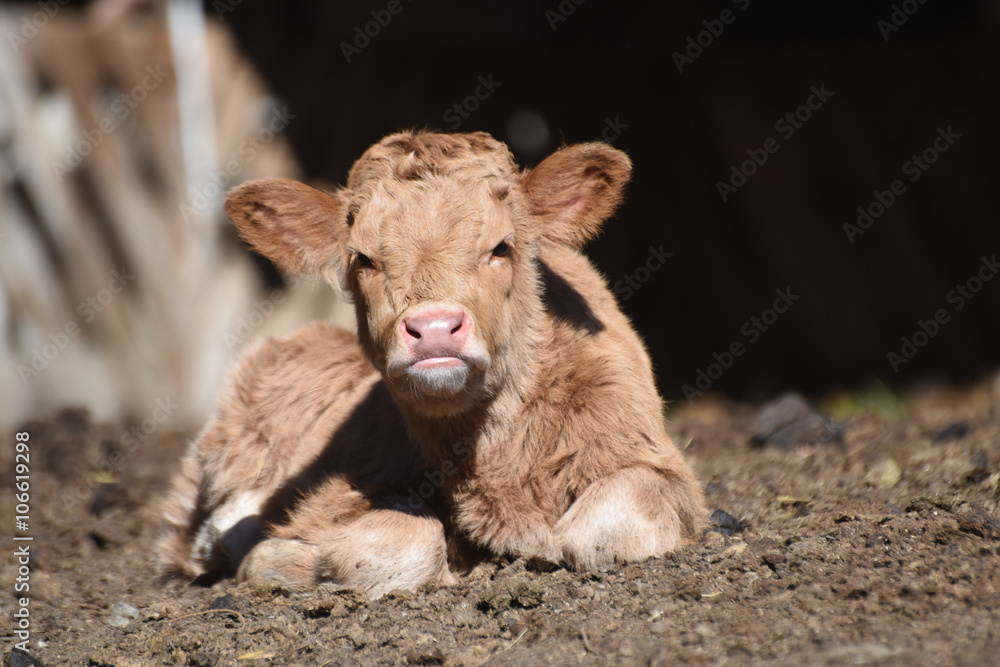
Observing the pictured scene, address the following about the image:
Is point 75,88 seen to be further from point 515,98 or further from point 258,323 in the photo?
point 515,98

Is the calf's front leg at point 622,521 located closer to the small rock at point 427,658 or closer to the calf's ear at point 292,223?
the small rock at point 427,658

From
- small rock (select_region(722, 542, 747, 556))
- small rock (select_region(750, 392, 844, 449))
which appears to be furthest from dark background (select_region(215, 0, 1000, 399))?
small rock (select_region(722, 542, 747, 556))

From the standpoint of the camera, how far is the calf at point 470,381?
3938 mm

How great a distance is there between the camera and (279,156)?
912 cm

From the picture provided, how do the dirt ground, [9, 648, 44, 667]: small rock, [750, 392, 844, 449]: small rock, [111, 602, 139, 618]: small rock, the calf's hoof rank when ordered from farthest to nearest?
[750, 392, 844, 449]: small rock
[111, 602, 139, 618]: small rock
the calf's hoof
[9, 648, 44, 667]: small rock
the dirt ground

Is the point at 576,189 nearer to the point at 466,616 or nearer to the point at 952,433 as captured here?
the point at 466,616

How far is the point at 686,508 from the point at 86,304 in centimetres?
660

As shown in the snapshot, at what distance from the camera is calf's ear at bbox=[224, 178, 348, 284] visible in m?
4.45

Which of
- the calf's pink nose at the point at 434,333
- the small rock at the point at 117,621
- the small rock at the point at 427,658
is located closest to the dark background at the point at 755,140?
the small rock at the point at 117,621

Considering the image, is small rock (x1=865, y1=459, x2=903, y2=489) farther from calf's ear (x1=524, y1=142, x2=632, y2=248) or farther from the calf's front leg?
calf's ear (x1=524, y1=142, x2=632, y2=248)

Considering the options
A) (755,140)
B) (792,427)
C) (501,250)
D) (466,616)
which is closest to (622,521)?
(466,616)

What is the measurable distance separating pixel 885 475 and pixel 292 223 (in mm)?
3252

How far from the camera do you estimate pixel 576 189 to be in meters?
4.55

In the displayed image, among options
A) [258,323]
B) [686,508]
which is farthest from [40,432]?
[686,508]
